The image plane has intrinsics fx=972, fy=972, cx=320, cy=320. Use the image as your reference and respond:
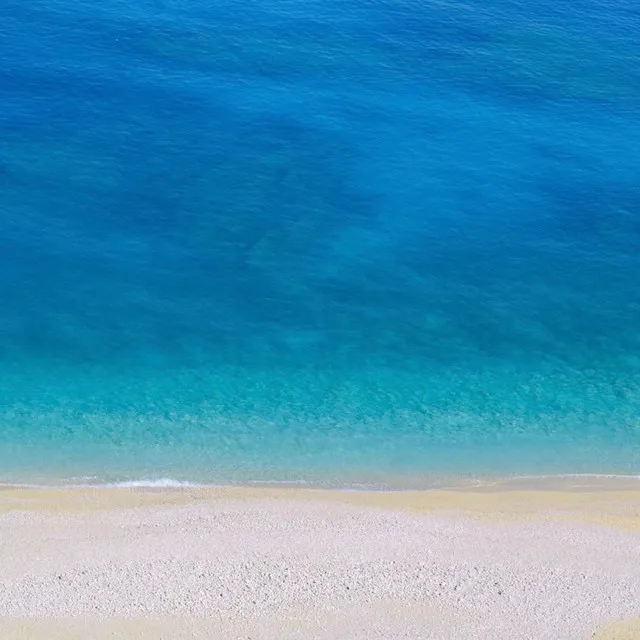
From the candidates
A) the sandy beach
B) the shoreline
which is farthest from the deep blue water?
the sandy beach

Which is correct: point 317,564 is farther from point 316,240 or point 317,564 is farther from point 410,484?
point 316,240

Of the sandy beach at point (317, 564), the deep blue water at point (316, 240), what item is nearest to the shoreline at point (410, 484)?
the sandy beach at point (317, 564)

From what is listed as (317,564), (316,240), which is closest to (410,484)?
(317,564)

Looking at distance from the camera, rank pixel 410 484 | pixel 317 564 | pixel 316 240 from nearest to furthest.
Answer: pixel 317 564 → pixel 410 484 → pixel 316 240

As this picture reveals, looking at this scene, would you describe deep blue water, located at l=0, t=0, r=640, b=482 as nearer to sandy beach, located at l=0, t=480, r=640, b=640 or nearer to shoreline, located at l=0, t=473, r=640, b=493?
shoreline, located at l=0, t=473, r=640, b=493

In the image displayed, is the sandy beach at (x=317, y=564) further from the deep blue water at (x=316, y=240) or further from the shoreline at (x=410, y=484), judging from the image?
the deep blue water at (x=316, y=240)

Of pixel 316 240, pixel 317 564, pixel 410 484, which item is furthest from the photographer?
pixel 316 240
